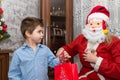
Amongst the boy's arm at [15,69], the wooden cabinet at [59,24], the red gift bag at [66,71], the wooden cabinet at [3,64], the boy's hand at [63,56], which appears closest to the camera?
the red gift bag at [66,71]

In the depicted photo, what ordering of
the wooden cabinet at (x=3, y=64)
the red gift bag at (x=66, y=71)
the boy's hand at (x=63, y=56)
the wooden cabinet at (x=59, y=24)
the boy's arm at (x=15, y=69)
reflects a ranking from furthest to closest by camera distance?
the wooden cabinet at (x=59, y=24) → the wooden cabinet at (x=3, y=64) → the boy's hand at (x=63, y=56) → the boy's arm at (x=15, y=69) → the red gift bag at (x=66, y=71)

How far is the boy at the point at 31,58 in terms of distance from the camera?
6.41 ft

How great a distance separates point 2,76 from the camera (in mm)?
2549

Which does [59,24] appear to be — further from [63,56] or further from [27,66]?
[27,66]

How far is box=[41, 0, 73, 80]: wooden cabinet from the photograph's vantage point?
287cm

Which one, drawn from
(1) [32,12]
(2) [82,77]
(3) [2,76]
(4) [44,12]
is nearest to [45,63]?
(2) [82,77]

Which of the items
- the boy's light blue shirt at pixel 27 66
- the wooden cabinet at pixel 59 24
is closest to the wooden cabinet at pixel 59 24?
the wooden cabinet at pixel 59 24

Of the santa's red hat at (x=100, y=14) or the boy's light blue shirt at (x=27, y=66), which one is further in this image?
the santa's red hat at (x=100, y=14)

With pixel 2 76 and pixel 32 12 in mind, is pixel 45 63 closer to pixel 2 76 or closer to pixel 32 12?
pixel 2 76

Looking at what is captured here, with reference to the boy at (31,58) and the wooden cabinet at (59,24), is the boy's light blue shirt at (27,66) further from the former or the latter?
the wooden cabinet at (59,24)

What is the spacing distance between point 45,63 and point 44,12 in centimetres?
90

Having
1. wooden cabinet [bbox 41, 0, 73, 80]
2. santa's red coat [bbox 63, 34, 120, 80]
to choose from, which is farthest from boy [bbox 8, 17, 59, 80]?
wooden cabinet [bbox 41, 0, 73, 80]

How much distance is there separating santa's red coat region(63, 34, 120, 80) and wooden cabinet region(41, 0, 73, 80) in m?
0.63

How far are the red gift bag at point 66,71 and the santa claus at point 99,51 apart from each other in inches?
7.1
